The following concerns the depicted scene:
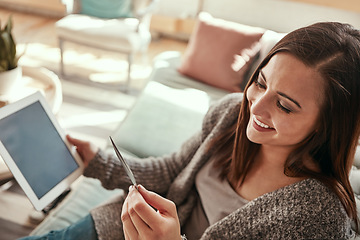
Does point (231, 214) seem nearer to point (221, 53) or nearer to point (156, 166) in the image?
point (156, 166)

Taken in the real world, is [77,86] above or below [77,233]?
below

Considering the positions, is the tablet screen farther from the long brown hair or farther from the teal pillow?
the teal pillow

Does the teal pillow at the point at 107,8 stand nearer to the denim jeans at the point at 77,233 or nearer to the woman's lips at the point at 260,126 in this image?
the denim jeans at the point at 77,233

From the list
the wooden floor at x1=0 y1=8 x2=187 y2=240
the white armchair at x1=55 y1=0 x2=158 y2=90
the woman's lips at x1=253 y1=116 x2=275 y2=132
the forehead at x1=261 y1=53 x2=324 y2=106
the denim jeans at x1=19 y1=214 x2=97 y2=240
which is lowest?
the wooden floor at x1=0 y1=8 x2=187 y2=240

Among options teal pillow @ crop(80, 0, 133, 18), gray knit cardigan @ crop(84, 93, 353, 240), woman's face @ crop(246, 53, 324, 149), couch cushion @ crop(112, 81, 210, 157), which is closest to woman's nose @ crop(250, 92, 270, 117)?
woman's face @ crop(246, 53, 324, 149)

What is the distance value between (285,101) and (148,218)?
1.24 ft

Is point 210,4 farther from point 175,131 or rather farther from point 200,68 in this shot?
point 175,131

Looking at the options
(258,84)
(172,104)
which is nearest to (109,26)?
(172,104)

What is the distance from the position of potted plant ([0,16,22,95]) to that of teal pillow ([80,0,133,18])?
1484 mm

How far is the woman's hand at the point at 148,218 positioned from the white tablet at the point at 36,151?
0.33m

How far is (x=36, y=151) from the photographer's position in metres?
0.99

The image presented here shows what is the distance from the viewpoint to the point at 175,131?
5.59 ft

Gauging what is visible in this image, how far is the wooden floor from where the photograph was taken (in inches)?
68.6

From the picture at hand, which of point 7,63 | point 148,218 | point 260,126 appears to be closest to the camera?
point 148,218
